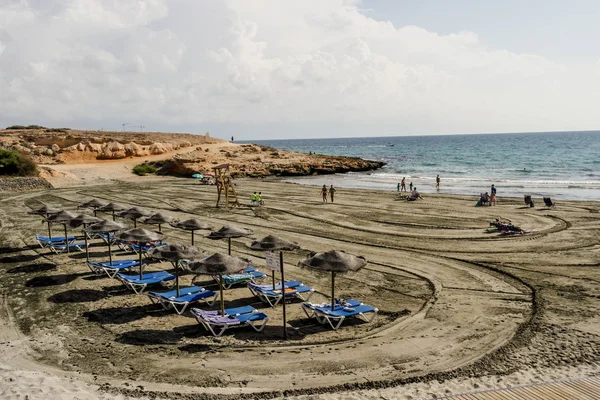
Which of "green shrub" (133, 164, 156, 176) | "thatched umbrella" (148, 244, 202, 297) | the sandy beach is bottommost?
the sandy beach

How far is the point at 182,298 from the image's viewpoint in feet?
44.8

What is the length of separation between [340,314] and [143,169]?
51364 millimetres

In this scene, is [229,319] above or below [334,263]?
below

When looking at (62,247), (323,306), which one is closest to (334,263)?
(323,306)

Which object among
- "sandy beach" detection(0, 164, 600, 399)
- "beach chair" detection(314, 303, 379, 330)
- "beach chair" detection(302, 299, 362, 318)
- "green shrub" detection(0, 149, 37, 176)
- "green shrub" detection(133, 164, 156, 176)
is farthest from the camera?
"green shrub" detection(133, 164, 156, 176)

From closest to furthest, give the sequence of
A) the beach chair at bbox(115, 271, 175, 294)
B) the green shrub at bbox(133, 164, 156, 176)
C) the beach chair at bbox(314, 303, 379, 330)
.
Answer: the beach chair at bbox(314, 303, 379, 330), the beach chair at bbox(115, 271, 175, 294), the green shrub at bbox(133, 164, 156, 176)

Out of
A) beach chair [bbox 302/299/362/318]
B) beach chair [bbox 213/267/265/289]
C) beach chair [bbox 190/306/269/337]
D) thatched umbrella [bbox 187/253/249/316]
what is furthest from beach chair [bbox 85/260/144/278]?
beach chair [bbox 302/299/362/318]

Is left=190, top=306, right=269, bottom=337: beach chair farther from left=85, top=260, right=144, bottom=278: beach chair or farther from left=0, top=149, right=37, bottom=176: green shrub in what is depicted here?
left=0, top=149, right=37, bottom=176: green shrub

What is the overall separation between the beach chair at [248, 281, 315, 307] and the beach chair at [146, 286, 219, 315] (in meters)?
1.34

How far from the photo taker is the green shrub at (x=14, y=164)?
4506cm

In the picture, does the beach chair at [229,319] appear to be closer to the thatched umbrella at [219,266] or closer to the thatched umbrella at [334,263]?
the thatched umbrella at [219,266]

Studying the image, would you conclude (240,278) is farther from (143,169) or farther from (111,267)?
(143,169)

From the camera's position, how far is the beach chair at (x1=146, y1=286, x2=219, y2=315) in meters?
13.5

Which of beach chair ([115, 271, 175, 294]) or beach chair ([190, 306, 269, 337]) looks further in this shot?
beach chair ([115, 271, 175, 294])
